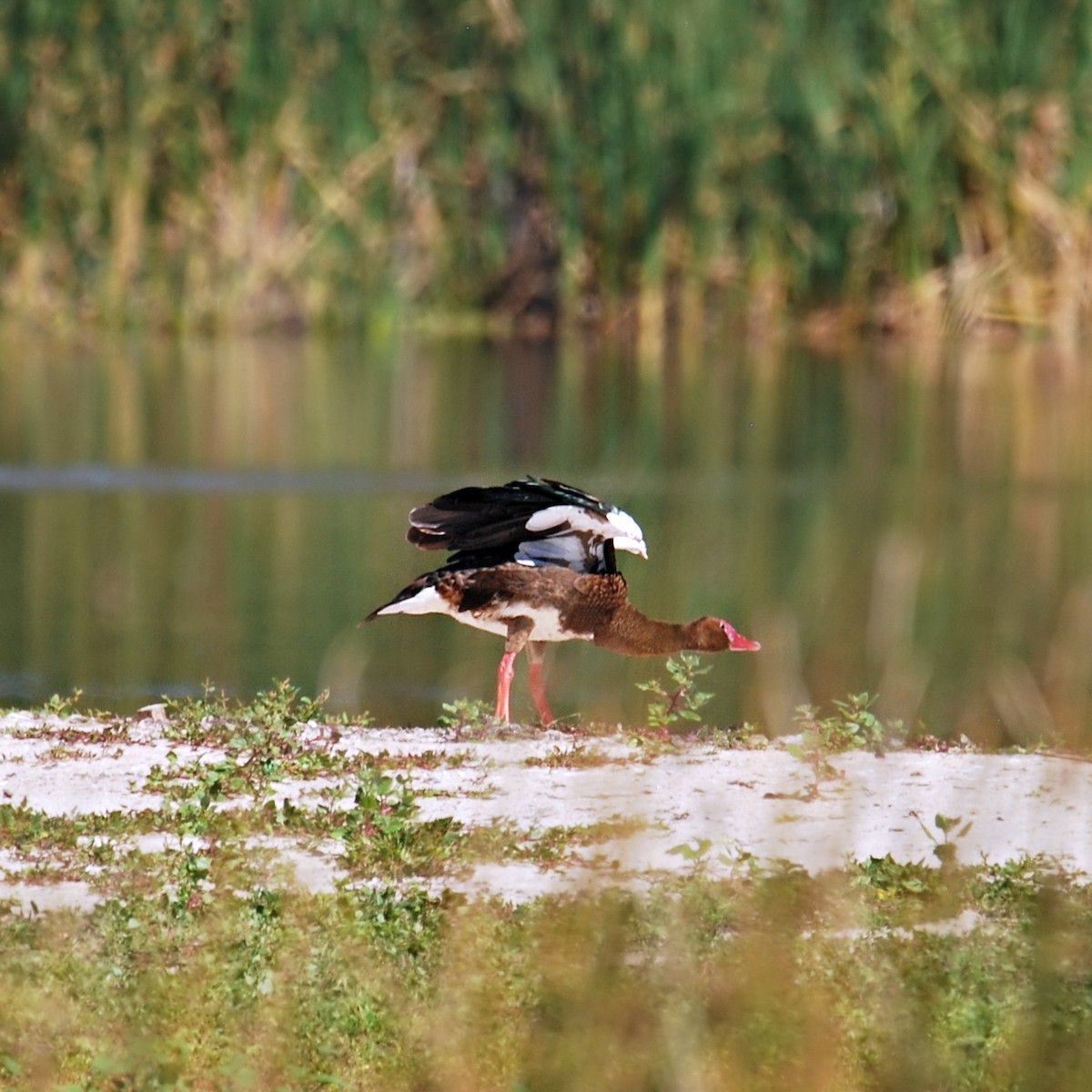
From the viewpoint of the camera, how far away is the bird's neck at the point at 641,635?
8.34 m

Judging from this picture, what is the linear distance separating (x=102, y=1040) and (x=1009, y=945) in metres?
1.99

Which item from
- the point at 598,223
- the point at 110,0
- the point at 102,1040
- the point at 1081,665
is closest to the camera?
the point at 102,1040

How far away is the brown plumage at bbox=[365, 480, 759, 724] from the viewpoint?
7.96 m

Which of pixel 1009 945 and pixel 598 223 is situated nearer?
pixel 1009 945

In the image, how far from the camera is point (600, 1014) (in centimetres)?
535

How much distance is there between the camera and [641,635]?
8422 millimetres

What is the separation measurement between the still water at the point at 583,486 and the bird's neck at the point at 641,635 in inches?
14.8

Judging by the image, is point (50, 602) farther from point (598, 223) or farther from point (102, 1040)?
point (598, 223)

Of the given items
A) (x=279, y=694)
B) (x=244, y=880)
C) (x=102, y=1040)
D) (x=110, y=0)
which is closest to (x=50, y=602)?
(x=279, y=694)

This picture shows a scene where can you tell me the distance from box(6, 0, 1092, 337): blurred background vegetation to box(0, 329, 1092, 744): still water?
2.86ft

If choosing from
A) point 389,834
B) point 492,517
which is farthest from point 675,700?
point 389,834

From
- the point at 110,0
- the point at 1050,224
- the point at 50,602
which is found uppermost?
the point at 110,0

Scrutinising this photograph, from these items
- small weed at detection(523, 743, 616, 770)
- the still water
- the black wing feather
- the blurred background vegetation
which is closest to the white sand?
small weed at detection(523, 743, 616, 770)

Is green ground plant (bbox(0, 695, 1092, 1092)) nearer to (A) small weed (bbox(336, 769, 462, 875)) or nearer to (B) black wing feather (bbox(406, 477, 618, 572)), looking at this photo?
(A) small weed (bbox(336, 769, 462, 875))
